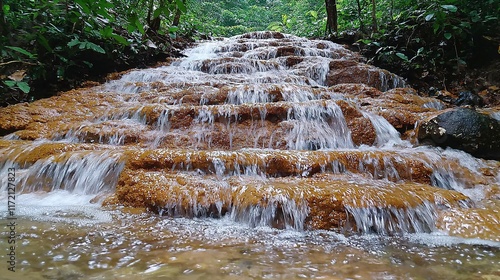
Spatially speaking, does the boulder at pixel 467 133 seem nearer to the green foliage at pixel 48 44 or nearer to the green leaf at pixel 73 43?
the green foliage at pixel 48 44

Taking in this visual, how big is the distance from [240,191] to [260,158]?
0.63 m

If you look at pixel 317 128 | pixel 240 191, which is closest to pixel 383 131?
pixel 317 128

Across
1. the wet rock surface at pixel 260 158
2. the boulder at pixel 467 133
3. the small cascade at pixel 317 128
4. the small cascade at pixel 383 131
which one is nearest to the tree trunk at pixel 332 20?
the wet rock surface at pixel 260 158

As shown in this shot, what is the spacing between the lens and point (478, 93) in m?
6.00

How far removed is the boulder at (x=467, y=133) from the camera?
139 inches

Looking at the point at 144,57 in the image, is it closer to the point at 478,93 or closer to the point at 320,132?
the point at 320,132

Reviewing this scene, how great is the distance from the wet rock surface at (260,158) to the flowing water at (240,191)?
2cm

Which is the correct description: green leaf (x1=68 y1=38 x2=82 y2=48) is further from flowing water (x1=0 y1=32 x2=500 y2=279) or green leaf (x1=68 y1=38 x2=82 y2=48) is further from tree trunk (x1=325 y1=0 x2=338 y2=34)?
tree trunk (x1=325 y1=0 x2=338 y2=34)

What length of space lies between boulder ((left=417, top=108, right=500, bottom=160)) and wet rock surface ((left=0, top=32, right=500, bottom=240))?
0.05 m

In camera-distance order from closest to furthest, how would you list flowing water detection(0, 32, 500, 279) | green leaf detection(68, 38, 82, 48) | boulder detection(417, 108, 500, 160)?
flowing water detection(0, 32, 500, 279)
boulder detection(417, 108, 500, 160)
green leaf detection(68, 38, 82, 48)

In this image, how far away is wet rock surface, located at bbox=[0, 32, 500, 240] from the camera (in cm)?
231

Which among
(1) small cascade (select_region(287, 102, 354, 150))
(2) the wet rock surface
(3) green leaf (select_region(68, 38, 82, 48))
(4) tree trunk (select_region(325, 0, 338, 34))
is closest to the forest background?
(3) green leaf (select_region(68, 38, 82, 48))

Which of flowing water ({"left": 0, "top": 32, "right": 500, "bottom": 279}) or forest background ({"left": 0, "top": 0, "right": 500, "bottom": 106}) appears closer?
flowing water ({"left": 0, "top": 32, "right": 500, "bottom": 279})

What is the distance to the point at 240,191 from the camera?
2486 mm
